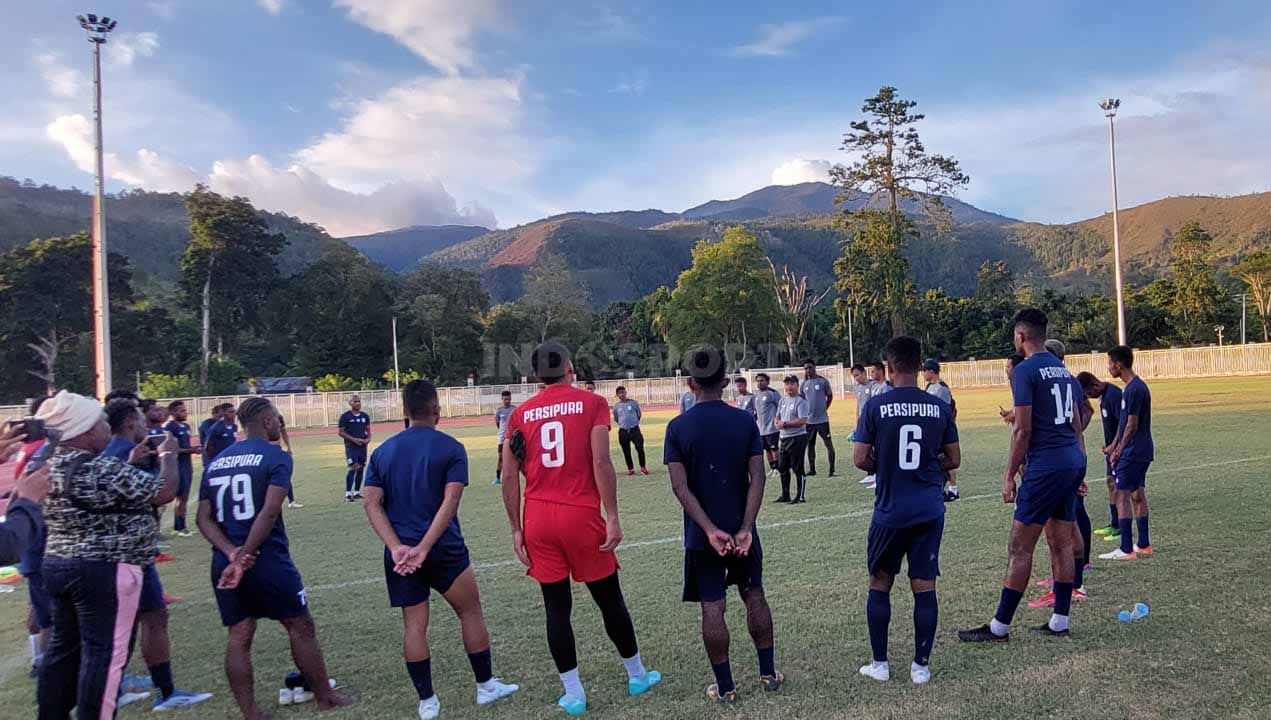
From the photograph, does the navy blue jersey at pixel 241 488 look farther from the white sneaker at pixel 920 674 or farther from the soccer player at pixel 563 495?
the white sneaker at pixel 920 674

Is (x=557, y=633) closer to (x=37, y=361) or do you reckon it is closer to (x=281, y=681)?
(x=281, y=681)

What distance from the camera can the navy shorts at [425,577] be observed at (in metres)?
4.59

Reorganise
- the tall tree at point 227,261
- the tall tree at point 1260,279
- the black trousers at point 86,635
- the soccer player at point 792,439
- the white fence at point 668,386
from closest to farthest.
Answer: the black trousers at point 86,635 → the soccer player at point 792,439 → the white fence at point 668,386 → the tall tree at point 227,261 → the tall tree at point 1260,279

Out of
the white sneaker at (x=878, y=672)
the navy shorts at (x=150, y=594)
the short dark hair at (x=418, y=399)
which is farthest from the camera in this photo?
the navy shorts at (x=150, y=594)

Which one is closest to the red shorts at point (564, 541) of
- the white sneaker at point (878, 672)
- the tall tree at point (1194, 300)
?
the white sneaker at point (878, 672)

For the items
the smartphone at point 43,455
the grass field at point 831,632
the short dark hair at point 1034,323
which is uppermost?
the short dark hair at point 1034,323

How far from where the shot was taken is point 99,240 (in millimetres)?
16984

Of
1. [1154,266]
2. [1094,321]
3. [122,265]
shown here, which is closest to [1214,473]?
[1094,321]

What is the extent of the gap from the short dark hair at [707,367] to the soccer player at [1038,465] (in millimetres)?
2078

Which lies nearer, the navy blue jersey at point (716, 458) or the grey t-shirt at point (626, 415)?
the navy blue jersey at point (716, 458)

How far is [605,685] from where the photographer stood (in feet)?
16.4

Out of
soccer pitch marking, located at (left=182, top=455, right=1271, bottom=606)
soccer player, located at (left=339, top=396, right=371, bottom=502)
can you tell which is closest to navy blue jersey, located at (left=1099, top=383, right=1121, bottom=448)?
soccer pitch marking, located at (left=182, top=455, right=1271, bottom=606)

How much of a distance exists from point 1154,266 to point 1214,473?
171949 millimetres

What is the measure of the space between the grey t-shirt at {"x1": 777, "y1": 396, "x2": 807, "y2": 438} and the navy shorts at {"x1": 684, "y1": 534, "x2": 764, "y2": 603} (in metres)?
8.02
